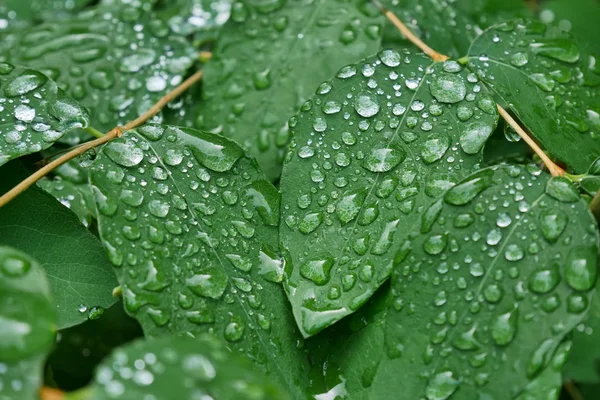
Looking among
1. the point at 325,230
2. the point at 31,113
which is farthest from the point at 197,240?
the point at 31,113

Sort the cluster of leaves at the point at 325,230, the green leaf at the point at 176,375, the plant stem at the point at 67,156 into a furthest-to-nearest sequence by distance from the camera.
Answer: the plant stem at the point at 67,156
the cluster of leaves at the point at 325,230
the green leaf at the point at 176,375

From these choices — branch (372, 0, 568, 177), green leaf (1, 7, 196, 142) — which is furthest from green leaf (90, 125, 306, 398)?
branch (372, 0, 568, 177)

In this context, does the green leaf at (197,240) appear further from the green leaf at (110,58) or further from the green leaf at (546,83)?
the green leaf at (546,83)

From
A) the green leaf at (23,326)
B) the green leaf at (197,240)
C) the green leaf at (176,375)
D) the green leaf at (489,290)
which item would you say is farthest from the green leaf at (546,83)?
the green leaf at (23,326)

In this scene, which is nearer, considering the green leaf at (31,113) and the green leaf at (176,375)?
the green leaf at (176,375)

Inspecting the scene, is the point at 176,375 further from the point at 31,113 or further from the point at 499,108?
the point at 499,108

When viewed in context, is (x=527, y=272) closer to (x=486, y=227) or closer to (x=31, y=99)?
(x=486, y=227)

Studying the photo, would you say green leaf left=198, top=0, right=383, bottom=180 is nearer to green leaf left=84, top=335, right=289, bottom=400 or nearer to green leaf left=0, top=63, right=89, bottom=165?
green leaf left=0, top=63, right=89, bottom=165
